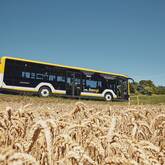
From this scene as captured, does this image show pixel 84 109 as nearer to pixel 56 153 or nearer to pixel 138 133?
pixel 138 133

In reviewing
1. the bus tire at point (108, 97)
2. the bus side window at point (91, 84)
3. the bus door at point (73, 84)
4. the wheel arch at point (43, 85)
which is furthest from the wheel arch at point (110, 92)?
the wheel arch at point (43, 85)

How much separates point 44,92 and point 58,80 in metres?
1.58

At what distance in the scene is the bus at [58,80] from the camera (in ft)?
71.8

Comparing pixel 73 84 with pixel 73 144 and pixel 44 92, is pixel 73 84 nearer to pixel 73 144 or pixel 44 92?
pixel 44 92

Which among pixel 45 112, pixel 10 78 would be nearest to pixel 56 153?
pixel 45 112

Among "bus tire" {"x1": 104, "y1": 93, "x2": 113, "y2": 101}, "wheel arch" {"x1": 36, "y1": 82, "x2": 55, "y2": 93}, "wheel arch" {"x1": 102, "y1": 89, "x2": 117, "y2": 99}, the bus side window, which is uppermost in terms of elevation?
the bus side window

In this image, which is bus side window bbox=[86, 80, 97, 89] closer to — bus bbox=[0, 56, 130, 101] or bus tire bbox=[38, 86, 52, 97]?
bus bbox=[0, 56, 130, 101]

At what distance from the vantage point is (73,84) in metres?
24.9

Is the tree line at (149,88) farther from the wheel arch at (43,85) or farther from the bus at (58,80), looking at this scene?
the wheel arch at (43,85)

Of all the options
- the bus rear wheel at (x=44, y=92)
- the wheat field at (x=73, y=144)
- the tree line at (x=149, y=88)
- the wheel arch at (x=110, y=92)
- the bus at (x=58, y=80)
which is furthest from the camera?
the tree line at (x=149, y=88)

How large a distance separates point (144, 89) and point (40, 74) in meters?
70.7

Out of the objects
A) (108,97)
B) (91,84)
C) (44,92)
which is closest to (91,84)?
(91,84)

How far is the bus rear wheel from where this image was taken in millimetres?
23108

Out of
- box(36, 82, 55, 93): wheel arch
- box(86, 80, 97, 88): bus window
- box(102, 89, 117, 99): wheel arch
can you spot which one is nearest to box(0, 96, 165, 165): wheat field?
box(36, 82, 55, 93): wheel arch
